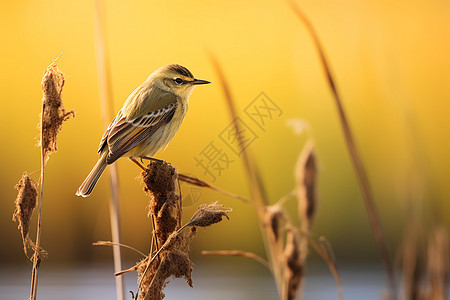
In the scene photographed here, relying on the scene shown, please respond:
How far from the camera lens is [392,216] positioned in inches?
227

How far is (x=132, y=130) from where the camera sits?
6.29 ft

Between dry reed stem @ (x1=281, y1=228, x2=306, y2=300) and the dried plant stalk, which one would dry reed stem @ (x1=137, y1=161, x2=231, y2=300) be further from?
the dried plant stalk

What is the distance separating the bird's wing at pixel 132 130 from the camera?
1.82 m

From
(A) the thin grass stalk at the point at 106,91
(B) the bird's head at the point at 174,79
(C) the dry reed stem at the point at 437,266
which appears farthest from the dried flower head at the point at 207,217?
(C) the dry reed stem at the point at 437,266

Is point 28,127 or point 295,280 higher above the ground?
point 28,127

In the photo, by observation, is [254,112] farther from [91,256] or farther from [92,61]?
[91,256]

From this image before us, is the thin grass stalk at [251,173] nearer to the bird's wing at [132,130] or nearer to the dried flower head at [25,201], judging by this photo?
the bird's wing at [132,130]

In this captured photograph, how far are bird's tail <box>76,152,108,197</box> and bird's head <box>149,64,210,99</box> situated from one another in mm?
410

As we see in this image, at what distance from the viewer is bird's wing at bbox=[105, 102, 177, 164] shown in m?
1.82

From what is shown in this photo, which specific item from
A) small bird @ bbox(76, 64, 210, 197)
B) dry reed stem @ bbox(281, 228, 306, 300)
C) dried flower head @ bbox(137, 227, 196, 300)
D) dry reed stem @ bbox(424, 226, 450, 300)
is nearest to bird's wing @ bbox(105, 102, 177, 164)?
small bird @ bbox(76, 64, 210, 197)

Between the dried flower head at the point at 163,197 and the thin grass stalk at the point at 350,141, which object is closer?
the dried flower head at the point at 163,197

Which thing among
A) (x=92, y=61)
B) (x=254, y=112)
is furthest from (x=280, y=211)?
(x=92, y=61)

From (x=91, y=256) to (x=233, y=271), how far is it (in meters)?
1.45

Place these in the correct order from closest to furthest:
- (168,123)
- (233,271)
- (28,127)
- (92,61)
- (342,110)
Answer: (342,110) → (168,123) → (92,61) → (28,127) → (233,271)
